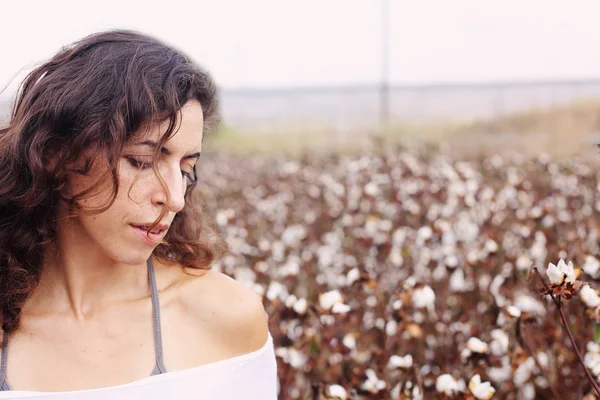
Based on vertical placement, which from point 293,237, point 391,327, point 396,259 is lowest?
point 293,237

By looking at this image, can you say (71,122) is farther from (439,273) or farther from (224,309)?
(439,273)

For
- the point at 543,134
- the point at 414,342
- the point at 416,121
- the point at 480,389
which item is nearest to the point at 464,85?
the point at 416,121

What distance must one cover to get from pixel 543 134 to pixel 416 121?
8.34 ft

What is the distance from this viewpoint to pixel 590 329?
191 cm

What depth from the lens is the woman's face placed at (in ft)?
3.77

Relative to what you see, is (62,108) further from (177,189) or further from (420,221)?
(420,221)

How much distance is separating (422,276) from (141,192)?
152 cm

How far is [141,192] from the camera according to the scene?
1150 millimetres

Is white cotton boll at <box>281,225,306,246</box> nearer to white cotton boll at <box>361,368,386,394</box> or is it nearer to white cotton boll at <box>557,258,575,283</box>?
white cotton boll at <box>361,368,386,394</box>

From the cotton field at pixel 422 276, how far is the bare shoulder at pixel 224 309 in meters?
0.18

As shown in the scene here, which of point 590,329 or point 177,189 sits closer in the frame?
point 177,189

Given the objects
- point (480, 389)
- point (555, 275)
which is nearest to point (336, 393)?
point (480, 389)

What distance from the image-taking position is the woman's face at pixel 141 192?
1.15 m

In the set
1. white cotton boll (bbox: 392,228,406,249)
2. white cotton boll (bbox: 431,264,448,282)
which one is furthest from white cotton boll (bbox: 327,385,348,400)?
white cotton boll (bbox: 392,228,406,249)
